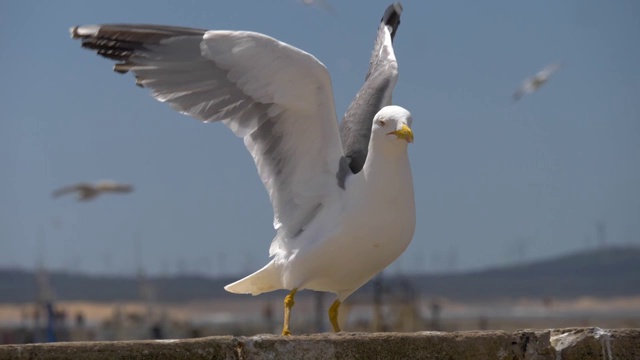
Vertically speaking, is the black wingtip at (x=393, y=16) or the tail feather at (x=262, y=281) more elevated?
the black wingtip at (x=393, y=16)

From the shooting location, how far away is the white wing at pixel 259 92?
888 centimetres

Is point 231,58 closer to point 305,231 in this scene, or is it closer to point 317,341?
point 305,231

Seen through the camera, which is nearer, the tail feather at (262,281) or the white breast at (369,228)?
the white breast at (369,228)

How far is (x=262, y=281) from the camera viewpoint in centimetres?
912

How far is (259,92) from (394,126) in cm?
117

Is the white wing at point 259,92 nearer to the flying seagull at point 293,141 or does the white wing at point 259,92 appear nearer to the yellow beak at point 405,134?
the flying seagull at point 293,141

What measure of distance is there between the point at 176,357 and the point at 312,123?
306 cm

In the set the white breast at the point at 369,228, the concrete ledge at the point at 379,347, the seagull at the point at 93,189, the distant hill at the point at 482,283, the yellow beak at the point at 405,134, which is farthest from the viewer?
the distant hill at the point at 482,283

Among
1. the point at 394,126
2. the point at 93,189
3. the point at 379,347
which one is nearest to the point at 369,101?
the point at 394,126

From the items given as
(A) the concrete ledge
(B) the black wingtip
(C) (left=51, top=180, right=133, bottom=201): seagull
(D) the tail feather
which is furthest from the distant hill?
(A) the concrete ledge

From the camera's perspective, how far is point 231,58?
8969mm

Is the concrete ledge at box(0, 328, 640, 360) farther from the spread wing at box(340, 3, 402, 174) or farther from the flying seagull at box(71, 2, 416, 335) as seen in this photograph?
the spread wing at box(340, 3, 402, 174)

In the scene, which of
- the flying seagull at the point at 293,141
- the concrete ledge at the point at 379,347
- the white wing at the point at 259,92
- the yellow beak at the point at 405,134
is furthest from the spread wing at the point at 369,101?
the concrete ledge at the point at 379,347

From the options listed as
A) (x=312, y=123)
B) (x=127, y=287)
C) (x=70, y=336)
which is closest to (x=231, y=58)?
(x=312, y=123)
